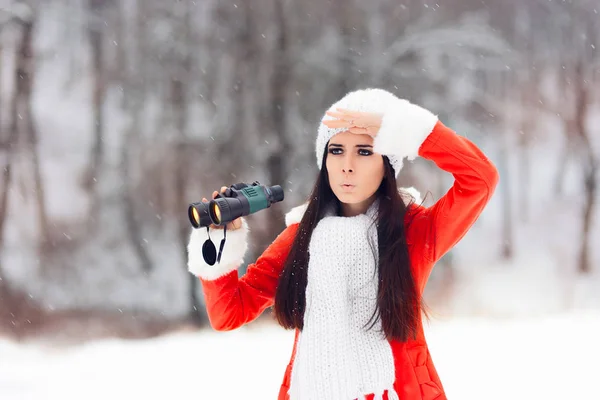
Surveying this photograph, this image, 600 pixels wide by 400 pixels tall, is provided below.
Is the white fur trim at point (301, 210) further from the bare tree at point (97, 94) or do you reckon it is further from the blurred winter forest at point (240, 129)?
the bare tree at point (97, 94)

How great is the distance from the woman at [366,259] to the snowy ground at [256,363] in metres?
1.39

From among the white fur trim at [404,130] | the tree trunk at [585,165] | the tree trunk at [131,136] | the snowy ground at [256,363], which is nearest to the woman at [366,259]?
the white fur trim at [404,130]

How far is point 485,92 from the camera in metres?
2.74

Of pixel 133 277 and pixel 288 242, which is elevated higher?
pixel 288 242

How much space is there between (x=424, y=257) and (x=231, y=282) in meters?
0.36

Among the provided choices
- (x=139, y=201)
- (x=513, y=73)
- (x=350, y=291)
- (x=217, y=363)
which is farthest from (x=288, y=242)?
(x=513, y=73)

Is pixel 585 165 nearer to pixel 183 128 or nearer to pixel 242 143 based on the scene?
pixel 242 143

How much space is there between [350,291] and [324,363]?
0.13 m

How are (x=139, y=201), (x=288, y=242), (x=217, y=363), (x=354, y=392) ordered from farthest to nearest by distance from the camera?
(x=139, y=201), (x=217, y=363), (x=288, y=242), (x=354, y=392)

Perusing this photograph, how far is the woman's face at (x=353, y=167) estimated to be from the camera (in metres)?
0.95

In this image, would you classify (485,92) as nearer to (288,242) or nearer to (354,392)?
(288,242)

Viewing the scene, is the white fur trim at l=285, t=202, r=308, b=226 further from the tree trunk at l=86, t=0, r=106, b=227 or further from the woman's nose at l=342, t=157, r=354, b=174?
the tree trunk at l=86, t=0, r=106, b=227

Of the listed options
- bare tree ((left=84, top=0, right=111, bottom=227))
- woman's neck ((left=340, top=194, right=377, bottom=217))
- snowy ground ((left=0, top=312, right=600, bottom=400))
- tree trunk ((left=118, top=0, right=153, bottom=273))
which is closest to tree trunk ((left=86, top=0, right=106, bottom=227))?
bare tree ((left=84, top=0, right=111, bottom=227))

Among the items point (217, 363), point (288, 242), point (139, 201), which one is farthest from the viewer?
point (139, 201)
